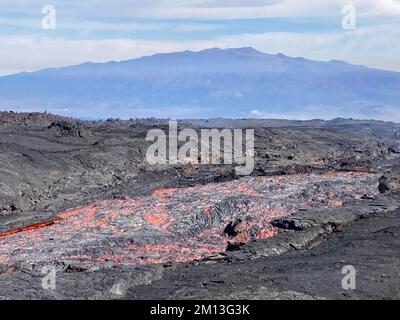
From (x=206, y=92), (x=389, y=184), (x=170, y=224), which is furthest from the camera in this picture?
(x=206, y=92)

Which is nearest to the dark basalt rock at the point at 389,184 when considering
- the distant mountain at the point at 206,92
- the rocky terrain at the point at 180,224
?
the rocky terrain at the point at 180,224

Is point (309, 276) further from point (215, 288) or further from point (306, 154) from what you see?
point (306, 154)

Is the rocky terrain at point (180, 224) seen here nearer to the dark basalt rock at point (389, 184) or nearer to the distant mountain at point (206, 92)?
the dark basalt rock at point (389, 184)

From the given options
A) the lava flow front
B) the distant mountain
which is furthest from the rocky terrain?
the distant mountain

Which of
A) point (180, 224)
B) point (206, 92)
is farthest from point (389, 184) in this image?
point (206, 92)

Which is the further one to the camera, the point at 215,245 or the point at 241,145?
the point at 241,145

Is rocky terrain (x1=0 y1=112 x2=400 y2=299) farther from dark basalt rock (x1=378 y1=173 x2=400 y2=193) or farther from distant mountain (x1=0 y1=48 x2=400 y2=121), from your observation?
distant mountain (x1=0 y1=48 x2=400 y2=121)

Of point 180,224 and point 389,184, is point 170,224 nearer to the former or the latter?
point 180,224
